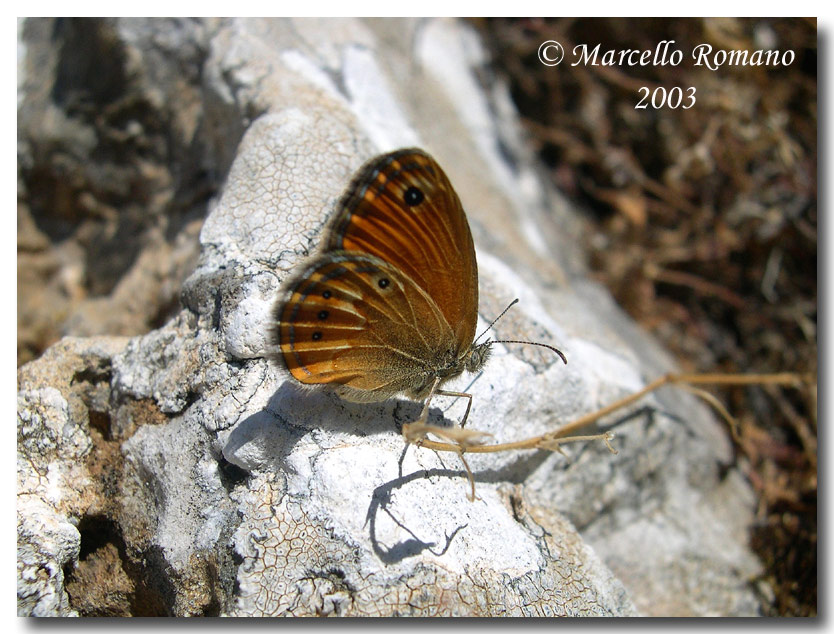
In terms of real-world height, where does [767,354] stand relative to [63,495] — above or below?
above

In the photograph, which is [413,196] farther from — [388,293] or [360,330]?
[360,330]

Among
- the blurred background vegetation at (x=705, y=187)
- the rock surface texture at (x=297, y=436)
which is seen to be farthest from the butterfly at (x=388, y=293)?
the blurred background vegetation at (x=705, y=187)

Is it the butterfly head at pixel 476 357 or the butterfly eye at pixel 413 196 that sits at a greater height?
the butterfly eye at pixel 413 196

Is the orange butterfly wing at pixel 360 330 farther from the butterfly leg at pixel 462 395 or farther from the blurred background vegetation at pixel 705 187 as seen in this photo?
the blurred background vegetation at pixel 705 187

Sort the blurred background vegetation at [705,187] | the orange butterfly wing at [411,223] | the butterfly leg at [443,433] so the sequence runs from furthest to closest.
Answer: the blurred background vegetation at [705,187] → the orange butterfly wing at [411,223] → the butterfly leg at [443,433]

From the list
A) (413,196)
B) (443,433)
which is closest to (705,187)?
(413,196)

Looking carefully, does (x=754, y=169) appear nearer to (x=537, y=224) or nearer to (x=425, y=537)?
(x=537, y=224)

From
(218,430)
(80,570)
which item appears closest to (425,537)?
(218,430)
